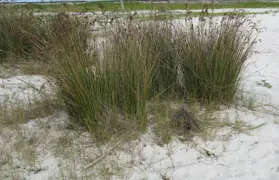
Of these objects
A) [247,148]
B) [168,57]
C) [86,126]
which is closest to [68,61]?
[86,126]

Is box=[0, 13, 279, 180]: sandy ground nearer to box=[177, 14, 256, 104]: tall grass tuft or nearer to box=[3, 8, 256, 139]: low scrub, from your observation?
box=[3, 8, 256, 139]: low scrub

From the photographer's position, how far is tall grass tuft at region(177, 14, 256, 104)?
8.91ft

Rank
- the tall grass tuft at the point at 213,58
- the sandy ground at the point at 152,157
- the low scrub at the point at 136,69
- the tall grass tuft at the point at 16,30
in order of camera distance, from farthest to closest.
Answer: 1. the tall grass tuft at the point at 16,30
2. the tall grass tuft at the point at 213,58
3. the low scrub at the point at 136,69
4. the sandy ground at the point at 152,157

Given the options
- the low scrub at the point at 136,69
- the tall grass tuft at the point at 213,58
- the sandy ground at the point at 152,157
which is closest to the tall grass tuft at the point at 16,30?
the low scrub at the point at 136,69

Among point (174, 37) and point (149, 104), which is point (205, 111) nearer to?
point (149, 104)

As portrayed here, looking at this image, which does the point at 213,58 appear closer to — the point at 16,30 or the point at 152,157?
the point at 152,157

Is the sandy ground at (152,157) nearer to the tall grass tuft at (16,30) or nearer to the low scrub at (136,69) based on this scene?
the low scrub at (136,69)

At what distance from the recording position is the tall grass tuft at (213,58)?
2.71m

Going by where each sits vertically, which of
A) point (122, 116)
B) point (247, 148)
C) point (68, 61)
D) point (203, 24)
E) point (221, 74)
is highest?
point (203, 24)

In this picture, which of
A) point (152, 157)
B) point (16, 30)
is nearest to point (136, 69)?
point (152, 157)

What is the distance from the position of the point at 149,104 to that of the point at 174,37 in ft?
2.24

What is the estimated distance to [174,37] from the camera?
9.41ft

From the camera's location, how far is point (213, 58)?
273 cm

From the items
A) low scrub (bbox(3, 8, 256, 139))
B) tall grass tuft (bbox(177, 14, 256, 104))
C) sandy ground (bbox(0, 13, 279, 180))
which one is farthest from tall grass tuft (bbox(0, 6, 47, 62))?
tall grass tuft (bbox(177, 14, 256, 104))
